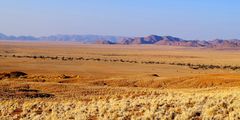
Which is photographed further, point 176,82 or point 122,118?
point 176,82

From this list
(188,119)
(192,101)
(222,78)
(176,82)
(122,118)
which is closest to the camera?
(188,119)

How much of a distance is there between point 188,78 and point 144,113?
19.7 meters

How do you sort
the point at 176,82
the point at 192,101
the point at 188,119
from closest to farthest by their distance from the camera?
the point at 188,119 < the point at 192,101 < the point at 176,82

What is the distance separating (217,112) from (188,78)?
2043 centimetres

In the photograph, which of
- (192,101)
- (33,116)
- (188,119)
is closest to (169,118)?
(188,119)

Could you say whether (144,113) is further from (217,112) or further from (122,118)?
(217,112)

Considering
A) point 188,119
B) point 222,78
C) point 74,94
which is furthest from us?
point 222,78

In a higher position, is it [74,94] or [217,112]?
[217,112]

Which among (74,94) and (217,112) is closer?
(217,112)

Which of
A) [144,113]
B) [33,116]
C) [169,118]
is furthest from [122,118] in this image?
[33,116]

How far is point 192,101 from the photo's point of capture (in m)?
13.6

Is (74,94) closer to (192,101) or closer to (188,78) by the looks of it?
(188,78)

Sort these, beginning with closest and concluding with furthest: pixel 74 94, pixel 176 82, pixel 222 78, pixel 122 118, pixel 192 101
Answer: pixel 122 118 < pixel 192 101 < pixel 74 94 < pixel 222 78 < pixel 176 82

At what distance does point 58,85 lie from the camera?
29.7 meters
